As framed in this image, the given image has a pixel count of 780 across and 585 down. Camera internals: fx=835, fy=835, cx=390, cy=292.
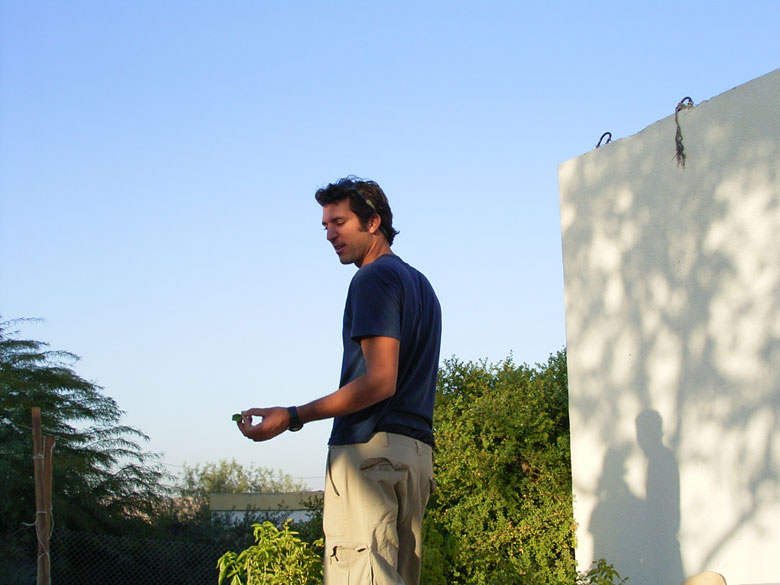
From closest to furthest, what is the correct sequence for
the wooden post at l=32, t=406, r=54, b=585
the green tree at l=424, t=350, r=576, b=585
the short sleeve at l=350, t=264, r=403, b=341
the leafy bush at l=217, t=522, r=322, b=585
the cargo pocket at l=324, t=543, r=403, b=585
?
the cargo pocket at l=324, t=543, r=403, b=585 → the short sleeve at l=350, t=264, r=403, b=341 → the leafy bush at l=217, t=522, r=322, b=585 → the green tree at l=424, t=350, r=576, b=585 → the wooden post at l=32, t=406, r=54, b=585

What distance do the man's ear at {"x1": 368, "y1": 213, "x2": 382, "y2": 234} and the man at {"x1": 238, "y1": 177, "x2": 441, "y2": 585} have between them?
0.12 ft

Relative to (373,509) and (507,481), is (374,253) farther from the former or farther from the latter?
(507,481)

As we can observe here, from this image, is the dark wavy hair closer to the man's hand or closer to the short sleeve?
the short sleeve

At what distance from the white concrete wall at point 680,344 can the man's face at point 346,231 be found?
2.18 m

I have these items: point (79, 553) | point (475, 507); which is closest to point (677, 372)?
point (475, 507)

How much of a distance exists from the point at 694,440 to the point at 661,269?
854 mm

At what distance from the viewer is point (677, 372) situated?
4012 mm

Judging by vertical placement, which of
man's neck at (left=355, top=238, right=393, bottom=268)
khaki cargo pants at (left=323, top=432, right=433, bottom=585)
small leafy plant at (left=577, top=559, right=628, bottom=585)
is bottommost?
small leafy plant at (left=577, top=559, right=628, bottom=585)

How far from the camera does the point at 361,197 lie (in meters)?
2.34

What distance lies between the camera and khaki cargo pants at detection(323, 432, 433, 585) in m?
1.99

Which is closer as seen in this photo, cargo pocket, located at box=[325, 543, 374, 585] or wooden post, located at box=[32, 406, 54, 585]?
cargo pocket, located at box=[325, 543, 374, 585]

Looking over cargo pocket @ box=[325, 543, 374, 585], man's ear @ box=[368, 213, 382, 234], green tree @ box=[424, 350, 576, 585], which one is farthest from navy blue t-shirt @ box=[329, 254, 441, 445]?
green tree @ box=[424, 350, 576, 585]

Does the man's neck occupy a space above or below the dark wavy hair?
below

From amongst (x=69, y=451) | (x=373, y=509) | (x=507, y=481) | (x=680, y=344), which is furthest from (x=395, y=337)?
(x=69, y=451)
